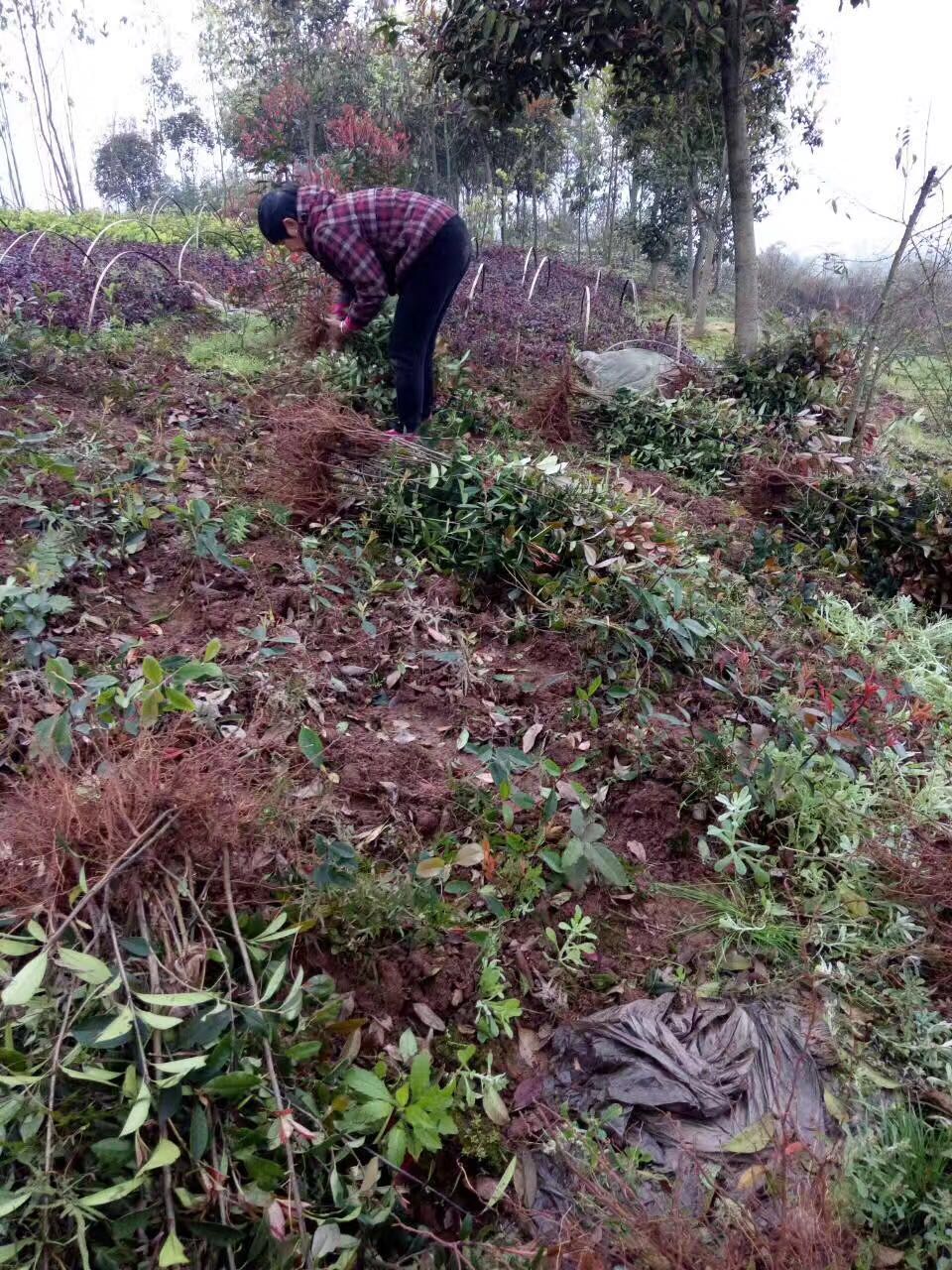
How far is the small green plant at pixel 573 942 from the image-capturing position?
5.56 ft

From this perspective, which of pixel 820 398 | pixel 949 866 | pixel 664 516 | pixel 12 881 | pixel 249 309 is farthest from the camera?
pixel 249 309

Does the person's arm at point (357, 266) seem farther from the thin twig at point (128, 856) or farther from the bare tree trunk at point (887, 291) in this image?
Answer: the bare tree trunk at point (887, 291)

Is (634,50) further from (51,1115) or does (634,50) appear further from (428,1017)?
(51,1115)

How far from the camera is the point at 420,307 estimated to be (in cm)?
346

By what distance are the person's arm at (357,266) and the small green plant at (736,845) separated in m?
2.70

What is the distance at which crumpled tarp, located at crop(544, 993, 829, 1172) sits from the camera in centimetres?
137

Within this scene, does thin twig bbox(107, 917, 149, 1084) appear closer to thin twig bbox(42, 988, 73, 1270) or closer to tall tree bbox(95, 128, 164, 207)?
thin twig bbox(42, 988, 73, 1270)

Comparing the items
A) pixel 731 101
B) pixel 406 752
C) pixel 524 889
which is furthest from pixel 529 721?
pixel 731 101

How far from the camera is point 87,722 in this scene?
1769 millimetres

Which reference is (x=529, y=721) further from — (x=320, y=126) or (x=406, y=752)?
(x=320, y=126)

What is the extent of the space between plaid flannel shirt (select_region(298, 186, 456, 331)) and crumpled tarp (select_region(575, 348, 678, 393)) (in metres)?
2.32

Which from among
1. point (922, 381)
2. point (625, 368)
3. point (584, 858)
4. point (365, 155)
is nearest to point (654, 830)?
point (584, 858)

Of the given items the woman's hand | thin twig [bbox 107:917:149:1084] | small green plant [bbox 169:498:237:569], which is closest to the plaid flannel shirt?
the woman's hand

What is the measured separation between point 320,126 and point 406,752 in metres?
16.2
